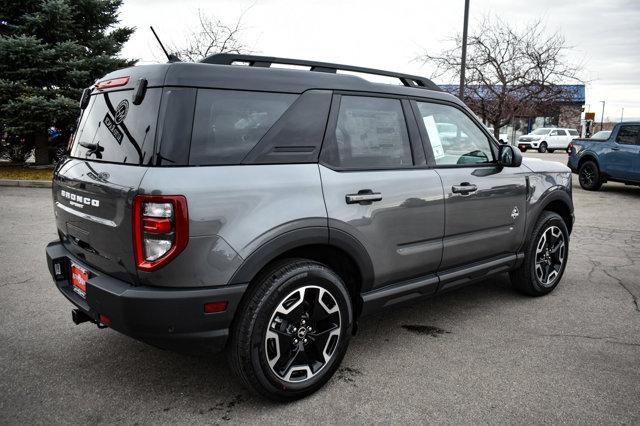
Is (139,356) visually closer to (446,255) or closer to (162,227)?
(162,227)

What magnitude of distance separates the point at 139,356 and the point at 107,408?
0.62 m

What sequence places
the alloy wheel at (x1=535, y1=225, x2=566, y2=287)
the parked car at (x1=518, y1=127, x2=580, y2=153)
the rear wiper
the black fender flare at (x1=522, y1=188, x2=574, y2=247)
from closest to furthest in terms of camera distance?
the rear wiper, the black fender flare at (x1=522, y1=188, x2=574, y2=247), the alloy wheel at (x1=535, y1=225, x2=566, y2=287), the parked car at (x1=518, y1=127, x2=580, y2=153)

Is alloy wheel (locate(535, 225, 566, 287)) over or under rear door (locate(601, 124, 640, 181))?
under

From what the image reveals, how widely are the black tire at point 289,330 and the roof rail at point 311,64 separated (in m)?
1.15

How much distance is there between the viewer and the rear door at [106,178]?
95.2 inches

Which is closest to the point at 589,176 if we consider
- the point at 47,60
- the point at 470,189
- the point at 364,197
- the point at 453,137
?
the point at 453,137

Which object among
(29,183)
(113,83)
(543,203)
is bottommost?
(29,183)

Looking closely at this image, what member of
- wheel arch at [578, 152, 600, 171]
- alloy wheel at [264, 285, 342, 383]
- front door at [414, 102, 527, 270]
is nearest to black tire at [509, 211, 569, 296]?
front door at [414, 102, 527, 270]

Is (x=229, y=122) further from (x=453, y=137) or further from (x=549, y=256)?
(x=549, y=256)

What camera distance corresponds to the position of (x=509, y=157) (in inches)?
153

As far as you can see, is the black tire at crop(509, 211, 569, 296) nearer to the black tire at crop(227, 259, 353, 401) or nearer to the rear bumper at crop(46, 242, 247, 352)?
the black tire at crop(227, 259, 353, 401)

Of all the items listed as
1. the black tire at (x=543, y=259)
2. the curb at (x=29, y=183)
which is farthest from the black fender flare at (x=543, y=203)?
the curb at (x=29, y=183)

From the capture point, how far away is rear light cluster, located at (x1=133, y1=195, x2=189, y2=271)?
2293mm

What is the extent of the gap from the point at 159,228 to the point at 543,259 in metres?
3.60
